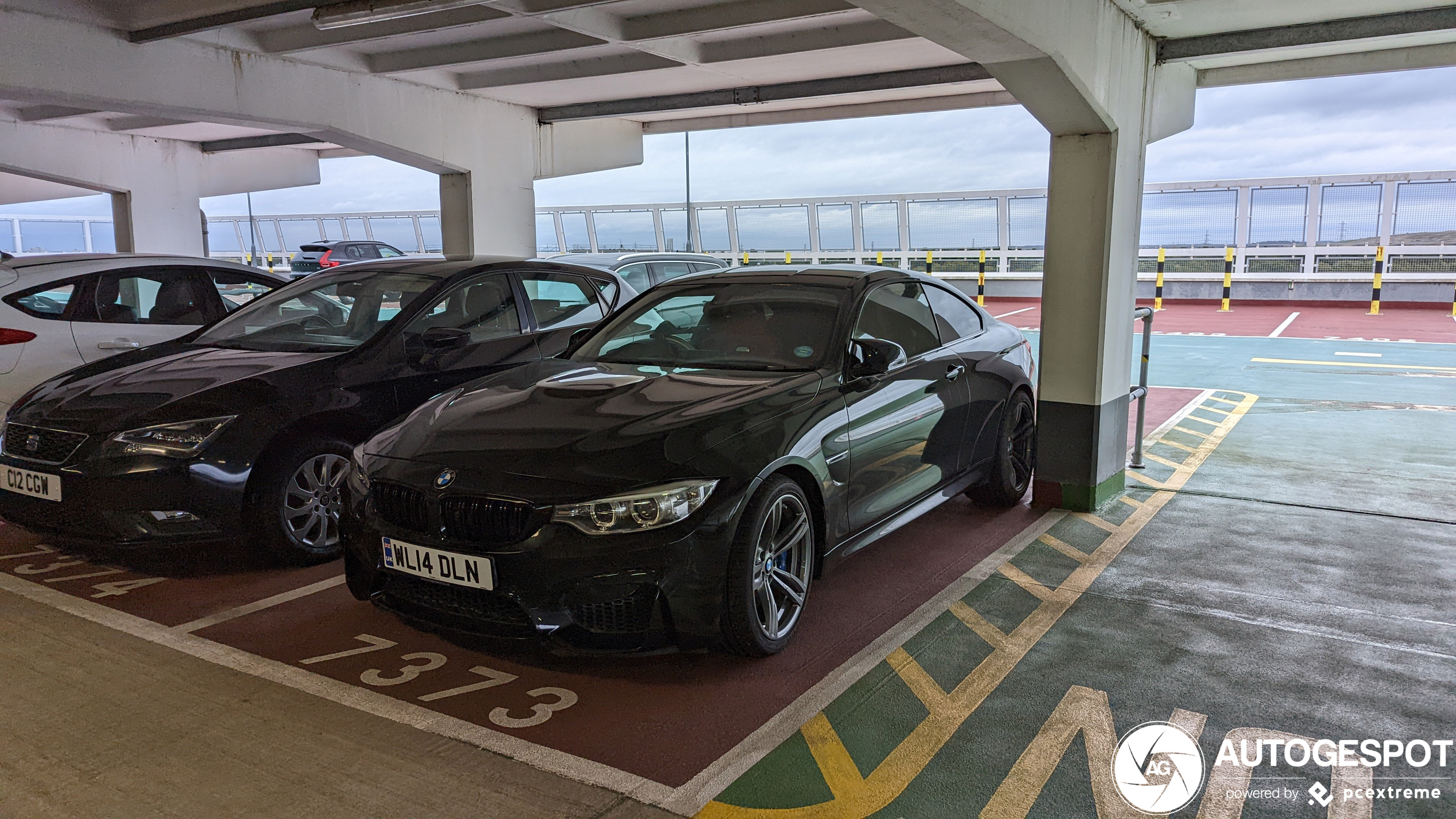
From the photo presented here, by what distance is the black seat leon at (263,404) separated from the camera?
4.30 meters

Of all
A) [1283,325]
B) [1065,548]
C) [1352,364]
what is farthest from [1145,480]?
[1283,325]

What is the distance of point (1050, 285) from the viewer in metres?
5.75

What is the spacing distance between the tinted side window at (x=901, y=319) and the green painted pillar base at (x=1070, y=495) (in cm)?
143

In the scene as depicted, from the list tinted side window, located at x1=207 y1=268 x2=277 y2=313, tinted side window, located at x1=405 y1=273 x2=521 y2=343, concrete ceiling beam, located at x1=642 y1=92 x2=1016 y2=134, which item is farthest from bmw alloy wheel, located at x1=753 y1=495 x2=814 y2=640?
concrete ceiling beam, located at x1=642 y1=92 x2=1016 y2=134

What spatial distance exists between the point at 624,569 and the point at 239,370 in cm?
264

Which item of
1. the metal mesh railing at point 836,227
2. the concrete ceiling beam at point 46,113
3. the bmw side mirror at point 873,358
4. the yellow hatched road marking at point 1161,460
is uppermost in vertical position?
the concrete ceiling beam at point 46,113

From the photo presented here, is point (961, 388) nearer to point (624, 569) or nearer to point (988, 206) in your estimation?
point (624, 569)

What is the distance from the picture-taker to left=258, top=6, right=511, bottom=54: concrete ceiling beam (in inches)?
304

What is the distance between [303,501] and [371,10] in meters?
3.87

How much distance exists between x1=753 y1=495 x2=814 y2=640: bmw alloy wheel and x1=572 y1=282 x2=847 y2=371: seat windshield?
0.71 meters

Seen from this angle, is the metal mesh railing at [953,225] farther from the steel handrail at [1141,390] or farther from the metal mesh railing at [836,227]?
the steel handrail at [1141,390]

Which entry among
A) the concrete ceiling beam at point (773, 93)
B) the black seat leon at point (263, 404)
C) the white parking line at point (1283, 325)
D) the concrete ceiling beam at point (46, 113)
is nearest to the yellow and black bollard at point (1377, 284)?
the white parking line at point (1283, 325)

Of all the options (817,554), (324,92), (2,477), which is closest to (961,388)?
(817,554)

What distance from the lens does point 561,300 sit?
20.0 ft
